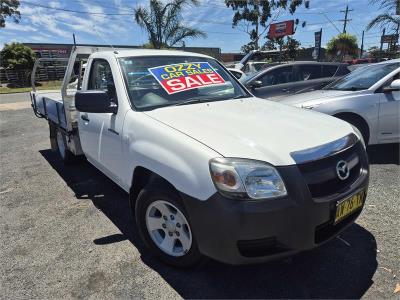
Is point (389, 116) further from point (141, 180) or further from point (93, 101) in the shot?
point (93, 101)

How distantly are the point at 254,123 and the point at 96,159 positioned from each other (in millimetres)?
2071

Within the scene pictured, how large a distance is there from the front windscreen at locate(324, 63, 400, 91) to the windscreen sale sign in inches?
116

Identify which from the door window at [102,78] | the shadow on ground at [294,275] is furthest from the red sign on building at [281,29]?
the shadow on ground at [294,275]

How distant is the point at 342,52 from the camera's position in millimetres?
40062

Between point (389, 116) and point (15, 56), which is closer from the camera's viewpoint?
point (389, 116)

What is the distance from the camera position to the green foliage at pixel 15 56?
103 feet

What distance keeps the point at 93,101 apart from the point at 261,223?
1940mm

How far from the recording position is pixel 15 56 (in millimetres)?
31391

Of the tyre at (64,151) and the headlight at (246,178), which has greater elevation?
the headlight at (246,178)

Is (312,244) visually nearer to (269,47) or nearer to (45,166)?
(45,166)

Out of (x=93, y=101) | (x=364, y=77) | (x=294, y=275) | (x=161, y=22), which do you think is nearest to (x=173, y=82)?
(x=93, y=101)

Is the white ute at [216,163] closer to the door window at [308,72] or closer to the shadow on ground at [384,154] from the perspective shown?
the shadow on ground at [384,154]

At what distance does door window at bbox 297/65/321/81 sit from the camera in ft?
29.9

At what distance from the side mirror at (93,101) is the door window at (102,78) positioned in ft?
1.13
